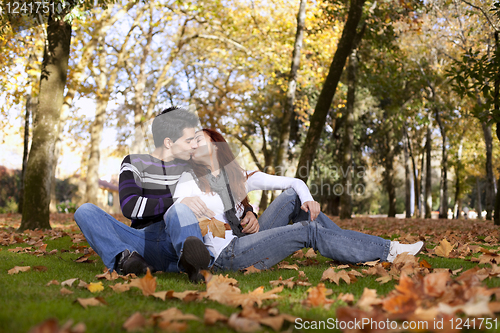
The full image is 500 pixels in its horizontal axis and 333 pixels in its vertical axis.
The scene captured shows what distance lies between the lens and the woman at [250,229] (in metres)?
3.52

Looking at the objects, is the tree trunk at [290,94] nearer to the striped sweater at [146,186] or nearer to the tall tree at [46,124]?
the tall tree at [46,124]

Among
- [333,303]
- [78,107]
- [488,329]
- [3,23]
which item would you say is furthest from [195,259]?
[78,107]

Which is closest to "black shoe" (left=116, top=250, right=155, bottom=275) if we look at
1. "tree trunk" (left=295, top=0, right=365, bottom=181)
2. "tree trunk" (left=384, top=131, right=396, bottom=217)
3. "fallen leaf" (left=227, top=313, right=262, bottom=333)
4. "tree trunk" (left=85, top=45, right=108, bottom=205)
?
"fallen leaf" (left=227, top=313, right=262, bottom=333)

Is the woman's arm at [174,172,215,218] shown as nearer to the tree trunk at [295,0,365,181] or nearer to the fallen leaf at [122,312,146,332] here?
the fallen leaf at [122,312,146,332]

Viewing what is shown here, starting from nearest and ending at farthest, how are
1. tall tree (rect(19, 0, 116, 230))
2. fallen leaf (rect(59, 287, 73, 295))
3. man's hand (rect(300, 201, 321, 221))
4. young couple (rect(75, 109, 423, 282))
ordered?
fallen leaf (rect(59, 287, 73, 295)), young couple (rect(75, 109, 423, 282)), man's hand (rect(300, 201, 321, 221)), tall tree (rect(19, 0, 116, 230))

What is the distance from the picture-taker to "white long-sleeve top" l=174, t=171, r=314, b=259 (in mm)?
3445

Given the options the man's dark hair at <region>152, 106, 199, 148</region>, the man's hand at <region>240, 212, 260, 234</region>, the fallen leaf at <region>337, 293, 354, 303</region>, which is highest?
the man's dark hair at <region>152, 106, 199, 148</region>

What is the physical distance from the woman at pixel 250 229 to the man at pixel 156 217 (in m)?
0.15

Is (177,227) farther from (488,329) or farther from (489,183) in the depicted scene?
(489,183)

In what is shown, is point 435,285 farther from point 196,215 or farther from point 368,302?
point 196,215

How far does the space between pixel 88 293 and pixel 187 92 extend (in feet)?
80.2

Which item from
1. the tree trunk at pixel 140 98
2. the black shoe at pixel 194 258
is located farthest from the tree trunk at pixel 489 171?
the black shoe at pixel 194 258

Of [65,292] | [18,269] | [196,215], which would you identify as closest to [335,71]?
[196,215]

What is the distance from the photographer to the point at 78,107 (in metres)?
24.2
